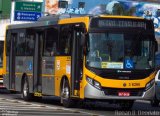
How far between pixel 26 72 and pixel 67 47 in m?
4.42

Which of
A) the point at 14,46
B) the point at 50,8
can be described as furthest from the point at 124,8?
the point at 14,46

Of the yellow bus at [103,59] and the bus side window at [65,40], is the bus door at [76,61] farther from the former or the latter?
the bus side window at [65,40]

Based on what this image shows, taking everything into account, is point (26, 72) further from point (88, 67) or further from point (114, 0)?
point (114, 0)

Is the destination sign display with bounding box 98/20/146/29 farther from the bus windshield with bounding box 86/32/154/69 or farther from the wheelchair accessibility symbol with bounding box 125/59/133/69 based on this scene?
the wheelchair accessibility symbol with bounding box 125/59/133/69

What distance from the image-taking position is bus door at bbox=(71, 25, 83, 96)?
20.3m

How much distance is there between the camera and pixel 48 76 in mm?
22922

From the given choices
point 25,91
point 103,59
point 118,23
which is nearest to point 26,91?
point 25,91

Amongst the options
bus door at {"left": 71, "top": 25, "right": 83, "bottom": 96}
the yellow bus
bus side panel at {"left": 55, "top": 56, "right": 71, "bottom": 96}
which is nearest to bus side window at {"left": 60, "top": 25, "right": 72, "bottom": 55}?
the yellow bus

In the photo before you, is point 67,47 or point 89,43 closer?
point 89,43

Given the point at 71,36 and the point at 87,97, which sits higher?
the point at 71,36

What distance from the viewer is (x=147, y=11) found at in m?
78.6

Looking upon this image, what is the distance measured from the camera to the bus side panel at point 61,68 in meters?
21.0

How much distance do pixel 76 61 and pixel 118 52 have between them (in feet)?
5.27

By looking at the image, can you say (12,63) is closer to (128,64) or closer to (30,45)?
(30,45)
